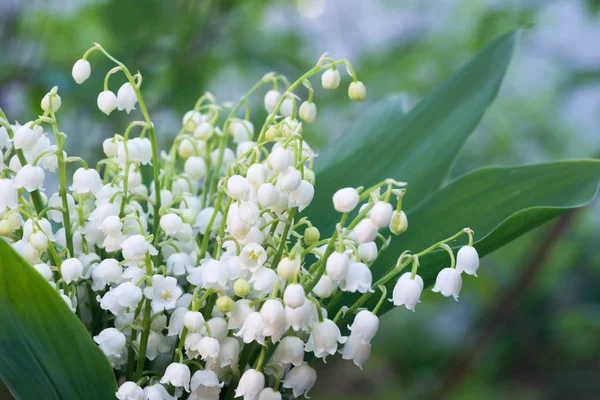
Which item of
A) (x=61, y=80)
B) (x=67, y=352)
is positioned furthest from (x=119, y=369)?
(x=61, y=80)

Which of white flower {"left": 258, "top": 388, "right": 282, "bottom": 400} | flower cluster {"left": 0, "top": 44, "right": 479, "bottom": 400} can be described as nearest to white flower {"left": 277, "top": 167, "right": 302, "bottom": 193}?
flower cluster {"left": 0, "top": 44, "right": 479, "bottom": 400}

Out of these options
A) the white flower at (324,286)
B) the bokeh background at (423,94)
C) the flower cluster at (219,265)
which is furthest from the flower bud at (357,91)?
the bokeh background at (423,94)

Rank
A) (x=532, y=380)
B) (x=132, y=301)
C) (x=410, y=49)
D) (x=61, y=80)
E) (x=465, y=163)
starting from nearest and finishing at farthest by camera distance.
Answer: (x=132, y=301), (x=61, y=80), (x=410, y=49), (x=465, y=163), (x=532, y=380)

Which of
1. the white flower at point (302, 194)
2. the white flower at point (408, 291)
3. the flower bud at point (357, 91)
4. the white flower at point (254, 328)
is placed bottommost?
the white flower at point (254, 328)

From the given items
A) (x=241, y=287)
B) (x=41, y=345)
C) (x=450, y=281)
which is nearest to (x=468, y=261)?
(x=450, y=281)

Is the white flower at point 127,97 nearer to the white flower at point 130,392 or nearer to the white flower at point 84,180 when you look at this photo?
the white flower at point 84,180

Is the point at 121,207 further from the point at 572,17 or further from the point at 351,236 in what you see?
the point at 572,17
